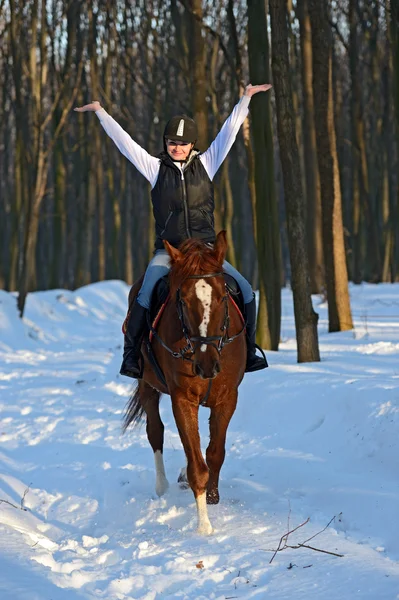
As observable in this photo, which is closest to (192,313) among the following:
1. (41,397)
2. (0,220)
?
(41,397)

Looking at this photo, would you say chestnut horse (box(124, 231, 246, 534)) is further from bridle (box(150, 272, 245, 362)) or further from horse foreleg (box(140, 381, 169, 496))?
horse foreleg (box(140, 381, 169, 496))

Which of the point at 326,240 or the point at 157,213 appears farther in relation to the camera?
the point at 326,240

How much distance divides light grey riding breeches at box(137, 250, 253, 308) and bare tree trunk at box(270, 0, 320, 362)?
496cm

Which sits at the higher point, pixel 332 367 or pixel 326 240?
pixel 326 240

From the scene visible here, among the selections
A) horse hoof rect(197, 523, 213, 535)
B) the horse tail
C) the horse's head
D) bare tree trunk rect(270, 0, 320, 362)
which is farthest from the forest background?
horse hoof rect(197, 523, 213, 535)

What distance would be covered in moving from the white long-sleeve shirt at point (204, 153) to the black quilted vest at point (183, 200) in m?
0.09

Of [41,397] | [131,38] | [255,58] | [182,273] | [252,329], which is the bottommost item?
[41,397]

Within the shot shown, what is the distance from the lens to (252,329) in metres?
6.88

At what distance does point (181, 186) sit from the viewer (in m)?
6.64

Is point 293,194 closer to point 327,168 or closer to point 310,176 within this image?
point 327,168

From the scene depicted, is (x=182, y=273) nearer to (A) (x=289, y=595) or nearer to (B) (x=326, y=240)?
(A) (x=289, y=595)

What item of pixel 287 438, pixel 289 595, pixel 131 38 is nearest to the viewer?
pixel 289 595

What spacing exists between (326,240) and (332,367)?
4551 mm

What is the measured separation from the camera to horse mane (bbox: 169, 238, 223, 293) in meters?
5.82
